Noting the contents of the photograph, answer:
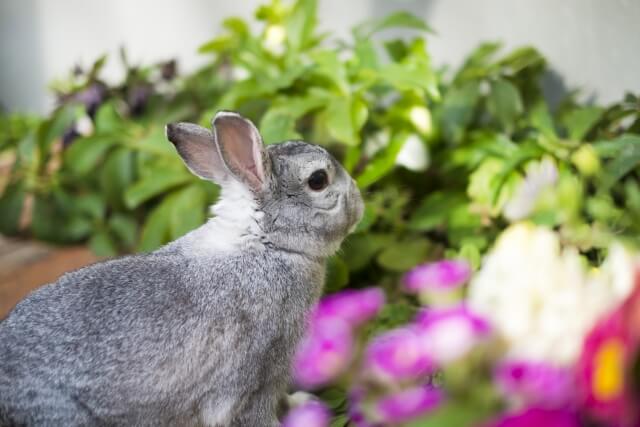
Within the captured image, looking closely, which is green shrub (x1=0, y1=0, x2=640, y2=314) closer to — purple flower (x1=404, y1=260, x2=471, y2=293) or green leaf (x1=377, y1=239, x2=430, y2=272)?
green leaf (x1=377, y1=239, x2=430, y2=272)

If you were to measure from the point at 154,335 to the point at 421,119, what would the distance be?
135 cm

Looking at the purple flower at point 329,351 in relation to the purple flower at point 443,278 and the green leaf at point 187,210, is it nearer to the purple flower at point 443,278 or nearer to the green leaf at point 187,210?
the purple flower at point 443,278

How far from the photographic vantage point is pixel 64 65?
4.66m

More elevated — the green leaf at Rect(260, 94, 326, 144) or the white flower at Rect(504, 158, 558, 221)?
the green leaf at Rect(260, 94, 326, 144)

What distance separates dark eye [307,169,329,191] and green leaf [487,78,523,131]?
98 centimetres

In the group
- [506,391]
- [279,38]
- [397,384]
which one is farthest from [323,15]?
[506,391]

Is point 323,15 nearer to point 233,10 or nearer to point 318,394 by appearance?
point 233,10

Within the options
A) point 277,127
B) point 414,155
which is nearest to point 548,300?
point 277,127

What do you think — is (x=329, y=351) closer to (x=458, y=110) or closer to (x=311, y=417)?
(x=311, y=417)

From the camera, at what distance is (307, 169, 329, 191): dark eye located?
171 cm

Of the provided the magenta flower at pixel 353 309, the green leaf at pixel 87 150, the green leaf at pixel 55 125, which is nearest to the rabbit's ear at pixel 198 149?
the magenta flower at pixel 353 309

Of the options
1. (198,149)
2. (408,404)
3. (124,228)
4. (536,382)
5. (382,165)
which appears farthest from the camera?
(124,228)

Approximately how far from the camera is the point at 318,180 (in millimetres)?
1723

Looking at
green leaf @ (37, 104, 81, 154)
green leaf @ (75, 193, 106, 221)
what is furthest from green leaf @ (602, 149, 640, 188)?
green leaf @ (37, 104, 81, 154)
